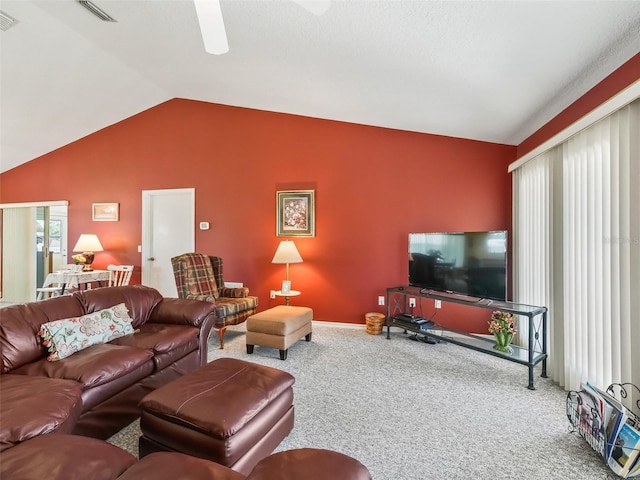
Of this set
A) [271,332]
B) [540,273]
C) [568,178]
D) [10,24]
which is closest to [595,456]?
[540,273]

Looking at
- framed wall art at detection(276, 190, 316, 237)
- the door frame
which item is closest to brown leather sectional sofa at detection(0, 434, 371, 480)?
framed wall art at detection(276, 190, 316, 237)

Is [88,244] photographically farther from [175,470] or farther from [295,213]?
[175,470]

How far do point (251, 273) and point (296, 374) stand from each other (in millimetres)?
2178

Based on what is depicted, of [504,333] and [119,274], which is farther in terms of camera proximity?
[119,274]

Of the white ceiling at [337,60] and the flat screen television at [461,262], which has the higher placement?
the white ceiling at [337,60]

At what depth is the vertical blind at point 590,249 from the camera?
1.81 metres

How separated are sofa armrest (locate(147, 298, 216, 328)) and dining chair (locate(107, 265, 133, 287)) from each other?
272 cm

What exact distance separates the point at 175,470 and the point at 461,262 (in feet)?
9.94

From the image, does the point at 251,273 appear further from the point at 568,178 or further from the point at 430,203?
the point at 568,178

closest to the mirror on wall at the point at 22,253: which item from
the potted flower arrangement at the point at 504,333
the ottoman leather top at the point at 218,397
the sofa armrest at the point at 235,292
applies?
the sofa armrest at the point at 235,292

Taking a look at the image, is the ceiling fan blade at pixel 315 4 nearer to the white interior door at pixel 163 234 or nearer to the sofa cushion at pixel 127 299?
the sofa cushion at pixel 127 299

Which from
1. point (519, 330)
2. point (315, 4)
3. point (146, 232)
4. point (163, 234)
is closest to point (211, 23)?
point (315, 4)

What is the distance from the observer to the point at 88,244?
4.94 m

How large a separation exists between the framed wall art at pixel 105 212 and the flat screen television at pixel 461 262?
5.00 metres
